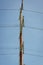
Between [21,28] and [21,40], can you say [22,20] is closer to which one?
[21,28]

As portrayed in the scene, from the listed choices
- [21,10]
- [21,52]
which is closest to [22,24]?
[21,10]

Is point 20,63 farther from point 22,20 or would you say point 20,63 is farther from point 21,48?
point 22,20

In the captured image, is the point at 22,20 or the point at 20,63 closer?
the point at 20,63

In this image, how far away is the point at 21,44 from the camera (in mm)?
4004

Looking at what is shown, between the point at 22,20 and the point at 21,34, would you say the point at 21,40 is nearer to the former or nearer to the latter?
the point at 21,34

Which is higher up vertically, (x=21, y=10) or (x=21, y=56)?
(x=21, y=10)

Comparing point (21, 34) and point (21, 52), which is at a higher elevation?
point (21, 34)

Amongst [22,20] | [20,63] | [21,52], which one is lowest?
[20,63]

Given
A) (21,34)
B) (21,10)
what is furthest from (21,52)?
(21,10)

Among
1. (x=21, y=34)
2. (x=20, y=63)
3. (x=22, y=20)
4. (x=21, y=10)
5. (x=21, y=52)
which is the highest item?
(x=21, y=10)

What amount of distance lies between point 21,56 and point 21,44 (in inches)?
12.3

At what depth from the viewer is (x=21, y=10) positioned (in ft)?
13.8

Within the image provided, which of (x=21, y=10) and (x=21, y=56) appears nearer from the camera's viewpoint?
(x=21, y=56)

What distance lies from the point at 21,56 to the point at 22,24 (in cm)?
85
